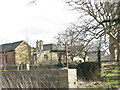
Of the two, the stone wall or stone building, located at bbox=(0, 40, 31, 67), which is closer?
the stone wall

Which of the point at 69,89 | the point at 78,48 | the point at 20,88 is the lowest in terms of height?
the point at 69,89

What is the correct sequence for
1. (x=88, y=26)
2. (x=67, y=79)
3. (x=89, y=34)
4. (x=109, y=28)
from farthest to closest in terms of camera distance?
(x=89, y=34) → (x=88, y=26) → (x=109, y=28) → (x=67, y=79)

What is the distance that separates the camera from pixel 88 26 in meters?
8.07

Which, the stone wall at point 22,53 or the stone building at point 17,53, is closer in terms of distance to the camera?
the stone wall at point 22,53

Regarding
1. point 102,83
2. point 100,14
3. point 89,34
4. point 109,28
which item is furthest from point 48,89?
point 100,14

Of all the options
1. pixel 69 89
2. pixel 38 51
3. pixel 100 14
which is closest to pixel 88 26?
pixel 100 14

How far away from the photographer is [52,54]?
3759 centimetres

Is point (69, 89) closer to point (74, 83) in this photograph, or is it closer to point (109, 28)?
point (74, 83)

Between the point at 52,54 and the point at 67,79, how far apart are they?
31754 mm

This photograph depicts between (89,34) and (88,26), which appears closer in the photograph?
(88,26)

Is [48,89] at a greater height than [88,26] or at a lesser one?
lesser

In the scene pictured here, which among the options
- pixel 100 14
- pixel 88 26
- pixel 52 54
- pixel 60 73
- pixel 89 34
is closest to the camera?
pixel 60 73

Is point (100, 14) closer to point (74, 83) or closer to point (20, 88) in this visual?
point (74, 83)

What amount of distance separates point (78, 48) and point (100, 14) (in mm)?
2533
